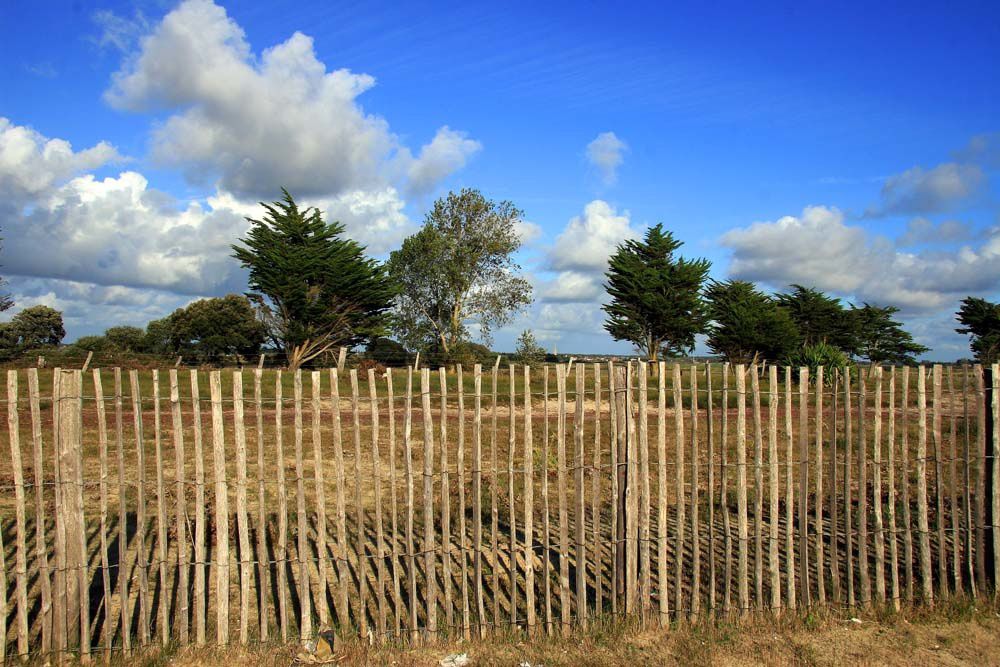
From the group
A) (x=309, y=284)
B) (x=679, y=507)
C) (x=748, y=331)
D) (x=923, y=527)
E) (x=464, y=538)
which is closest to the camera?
(x=464, y=538)

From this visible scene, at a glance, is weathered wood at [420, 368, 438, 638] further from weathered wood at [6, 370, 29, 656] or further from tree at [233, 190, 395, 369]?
tree at [233, 190, 395, 369]

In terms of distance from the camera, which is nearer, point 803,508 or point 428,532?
point 428,532

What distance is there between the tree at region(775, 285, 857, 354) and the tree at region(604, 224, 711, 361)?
51.0 ft

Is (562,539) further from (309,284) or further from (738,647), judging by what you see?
(309,284)

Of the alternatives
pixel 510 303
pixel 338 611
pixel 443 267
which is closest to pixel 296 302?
pixel 443 267

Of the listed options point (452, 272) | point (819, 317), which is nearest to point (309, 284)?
point (452, 272)

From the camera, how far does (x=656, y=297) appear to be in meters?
39.4

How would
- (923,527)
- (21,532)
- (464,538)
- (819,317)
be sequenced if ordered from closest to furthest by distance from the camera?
(21,532), (464,538), (923,527), (819,317)

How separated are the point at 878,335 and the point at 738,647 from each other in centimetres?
5793

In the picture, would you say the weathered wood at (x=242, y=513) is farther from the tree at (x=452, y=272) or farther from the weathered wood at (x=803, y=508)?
→ the tree at (x=452, y=272)

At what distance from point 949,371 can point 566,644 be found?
3782 millimetres

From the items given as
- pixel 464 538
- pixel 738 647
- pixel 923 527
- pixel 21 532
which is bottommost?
pixel 738 647

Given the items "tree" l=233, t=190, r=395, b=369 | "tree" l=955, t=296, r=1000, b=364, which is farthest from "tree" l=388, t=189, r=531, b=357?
"tree" l=955, t=296, r=1000, b=364

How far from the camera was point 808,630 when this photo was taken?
4984 millimetres
